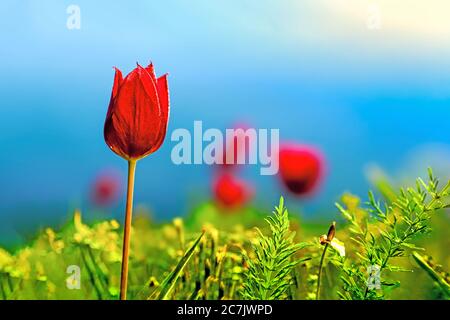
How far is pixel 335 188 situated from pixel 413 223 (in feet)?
0.60

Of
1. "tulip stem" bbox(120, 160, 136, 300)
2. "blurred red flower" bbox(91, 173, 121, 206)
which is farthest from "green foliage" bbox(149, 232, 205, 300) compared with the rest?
"blurred red flower" bbox(91, 173, 121, 206)

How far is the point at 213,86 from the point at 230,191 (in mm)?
135

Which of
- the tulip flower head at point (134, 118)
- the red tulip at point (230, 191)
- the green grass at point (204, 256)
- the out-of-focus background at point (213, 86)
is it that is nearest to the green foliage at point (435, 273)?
the green grass at point (204, 256)

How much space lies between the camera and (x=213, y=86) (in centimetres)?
74

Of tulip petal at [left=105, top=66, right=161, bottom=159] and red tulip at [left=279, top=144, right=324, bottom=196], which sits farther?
red tulip at [left=279, top=144, right=324, bottom=196]

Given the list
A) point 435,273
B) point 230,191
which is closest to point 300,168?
point 230,191

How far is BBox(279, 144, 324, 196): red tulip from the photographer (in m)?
0.74

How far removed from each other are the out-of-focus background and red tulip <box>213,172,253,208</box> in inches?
0.6

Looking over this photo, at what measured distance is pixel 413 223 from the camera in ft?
1.89

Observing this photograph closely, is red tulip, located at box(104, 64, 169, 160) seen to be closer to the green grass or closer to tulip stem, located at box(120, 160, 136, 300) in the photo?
tulip stem, located at box(120, 160, 136, 300)

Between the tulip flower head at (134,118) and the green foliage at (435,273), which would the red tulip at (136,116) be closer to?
the tulip flower head at (134,118)

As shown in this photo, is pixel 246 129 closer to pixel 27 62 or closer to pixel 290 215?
pixel 290 215

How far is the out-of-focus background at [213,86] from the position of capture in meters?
0.72

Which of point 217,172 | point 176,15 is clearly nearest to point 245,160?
point 217,172
